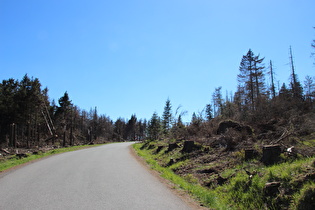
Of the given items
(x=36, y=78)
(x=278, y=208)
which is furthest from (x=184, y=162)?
(x=36, y=78)

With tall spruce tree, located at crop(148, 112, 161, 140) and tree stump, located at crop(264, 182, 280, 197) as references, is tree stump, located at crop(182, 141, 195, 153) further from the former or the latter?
tall spruce tree, located at crop(148, 112, 161, 140)

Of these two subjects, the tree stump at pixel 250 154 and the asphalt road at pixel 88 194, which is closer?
the asphalt road at pixel 88 194

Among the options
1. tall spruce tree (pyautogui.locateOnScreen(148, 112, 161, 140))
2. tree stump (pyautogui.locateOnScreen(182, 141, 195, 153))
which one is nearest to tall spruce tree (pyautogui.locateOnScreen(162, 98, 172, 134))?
tall spruce tree (pyautogui.locateOnScreen(148, 112, 161, 140))

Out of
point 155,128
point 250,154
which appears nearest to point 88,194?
point 250,154

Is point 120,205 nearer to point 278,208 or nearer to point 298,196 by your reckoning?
point 278,208

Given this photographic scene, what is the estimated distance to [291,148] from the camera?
7727 millimetres

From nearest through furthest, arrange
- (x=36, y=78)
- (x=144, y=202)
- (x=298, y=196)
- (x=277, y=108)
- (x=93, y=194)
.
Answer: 1. (x=298, y=196)
2. (x=144, y=202)
3. (x=93, y=194)
4. (x=277, y=108)
5. (x=36, y=78)

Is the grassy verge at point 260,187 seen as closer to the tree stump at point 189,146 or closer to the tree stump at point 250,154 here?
the tree stump at point 250,154

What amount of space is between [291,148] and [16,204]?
9.09 meters

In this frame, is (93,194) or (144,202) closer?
(144,202)

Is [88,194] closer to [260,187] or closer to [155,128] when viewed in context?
[260,187]

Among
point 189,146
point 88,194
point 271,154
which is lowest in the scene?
point 88,194

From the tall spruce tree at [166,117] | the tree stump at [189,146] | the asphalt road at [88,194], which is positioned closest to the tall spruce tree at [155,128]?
the tall spruce tree at [166,117]

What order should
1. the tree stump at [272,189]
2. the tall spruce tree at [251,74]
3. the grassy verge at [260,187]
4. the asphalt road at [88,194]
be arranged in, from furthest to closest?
1. the tall spruce tree at [251,74]
2. the asphalt road at [88,194]
3. the tree stump at [272,189]
4. the grassy verge at [260,187]
